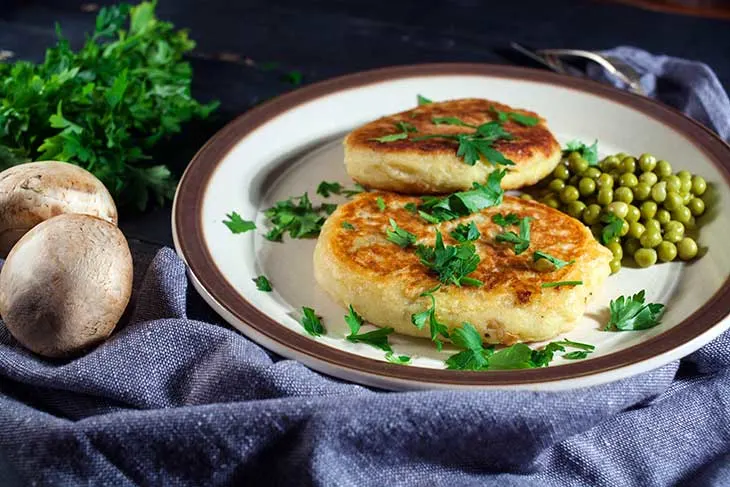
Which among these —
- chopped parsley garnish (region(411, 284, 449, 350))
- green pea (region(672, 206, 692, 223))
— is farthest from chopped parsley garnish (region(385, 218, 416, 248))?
green pea (region(672, 206, 692, 223))

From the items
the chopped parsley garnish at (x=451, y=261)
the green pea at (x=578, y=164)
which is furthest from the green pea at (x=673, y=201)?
the chopped parsley garnish at (x=451, y=261)

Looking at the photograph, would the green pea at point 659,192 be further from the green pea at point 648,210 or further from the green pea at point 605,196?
the green pea at point 605,196

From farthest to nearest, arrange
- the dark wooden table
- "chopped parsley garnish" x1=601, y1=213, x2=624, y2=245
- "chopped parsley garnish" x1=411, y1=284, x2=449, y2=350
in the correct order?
the dark wooden table, "chopped parsley garnish" x1=601, y1=213, x2=624, y2=245, "chopped parsley garnish" x1=411, y1=284, x2=449, y2=350

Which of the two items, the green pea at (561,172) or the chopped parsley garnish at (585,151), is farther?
the chopped parsley garnish at (585,151)

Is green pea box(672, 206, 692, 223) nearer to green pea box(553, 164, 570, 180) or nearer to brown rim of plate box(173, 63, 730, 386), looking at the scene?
brown rim of plate box(173, 63, 730, 386)

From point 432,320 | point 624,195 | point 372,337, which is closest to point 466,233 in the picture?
point 432,320

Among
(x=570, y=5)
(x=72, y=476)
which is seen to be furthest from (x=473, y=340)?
(x=570, y=5)

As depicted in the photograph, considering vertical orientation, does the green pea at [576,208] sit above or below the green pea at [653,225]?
Result: below
